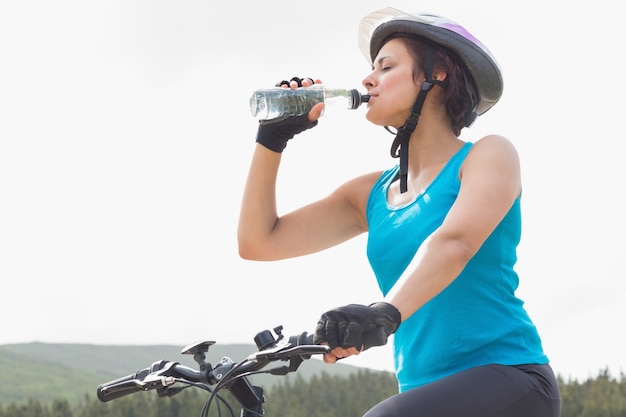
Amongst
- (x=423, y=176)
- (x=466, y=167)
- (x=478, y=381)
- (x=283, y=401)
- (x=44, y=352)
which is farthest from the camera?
(x=44, y=352)

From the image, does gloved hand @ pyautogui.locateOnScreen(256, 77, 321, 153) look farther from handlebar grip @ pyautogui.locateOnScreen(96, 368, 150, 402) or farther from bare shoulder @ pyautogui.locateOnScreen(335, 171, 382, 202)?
handlebar grip @ pyautogui.locateOnScreen(96, 368, 150, 402)

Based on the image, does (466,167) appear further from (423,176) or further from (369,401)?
(369,401)

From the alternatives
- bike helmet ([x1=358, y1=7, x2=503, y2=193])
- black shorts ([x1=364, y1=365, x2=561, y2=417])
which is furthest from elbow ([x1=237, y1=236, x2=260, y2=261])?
black shorts ([x1=364, y1=365, x2=561, y2=417])

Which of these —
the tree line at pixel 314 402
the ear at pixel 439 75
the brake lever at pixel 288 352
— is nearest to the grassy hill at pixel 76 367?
the tree line at pixel 314 402

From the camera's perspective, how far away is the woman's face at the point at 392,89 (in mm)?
3832

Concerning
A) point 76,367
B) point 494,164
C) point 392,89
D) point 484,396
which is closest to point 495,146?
point 494,164

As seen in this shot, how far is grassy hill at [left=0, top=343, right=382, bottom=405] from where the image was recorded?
1062 inches

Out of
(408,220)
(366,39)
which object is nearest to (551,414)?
(408,220)

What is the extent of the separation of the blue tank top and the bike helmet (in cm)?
33

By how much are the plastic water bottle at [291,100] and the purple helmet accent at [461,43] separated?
1.25ft

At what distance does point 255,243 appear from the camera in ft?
14.2

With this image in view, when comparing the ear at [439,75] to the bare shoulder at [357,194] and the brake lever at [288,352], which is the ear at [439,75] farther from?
the brake lever at [288,352]

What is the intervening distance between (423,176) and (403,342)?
0.69m

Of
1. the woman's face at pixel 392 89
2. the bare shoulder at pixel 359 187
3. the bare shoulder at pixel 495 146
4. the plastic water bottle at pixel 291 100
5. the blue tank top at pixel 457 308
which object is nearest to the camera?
the blue tank top at pixel 457 308
